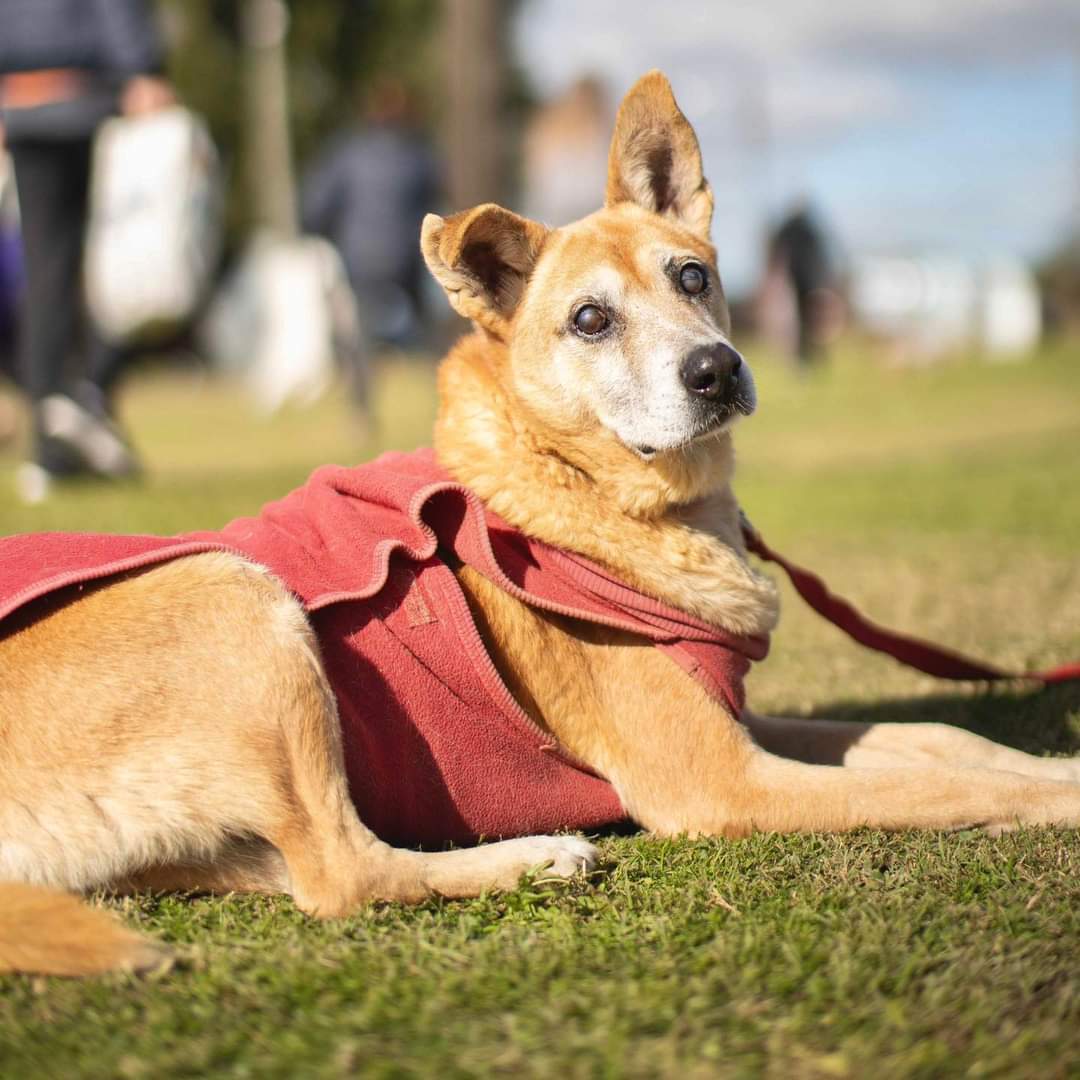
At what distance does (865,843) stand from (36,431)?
6.54 m

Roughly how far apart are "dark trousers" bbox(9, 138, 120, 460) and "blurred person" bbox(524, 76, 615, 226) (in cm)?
1592

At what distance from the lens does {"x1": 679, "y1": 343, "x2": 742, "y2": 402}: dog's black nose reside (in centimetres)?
338

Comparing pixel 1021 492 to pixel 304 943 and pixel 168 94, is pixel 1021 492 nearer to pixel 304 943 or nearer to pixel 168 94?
pixel 168 94

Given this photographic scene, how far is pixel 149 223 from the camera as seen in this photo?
314 inches

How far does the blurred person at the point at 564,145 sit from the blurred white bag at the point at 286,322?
546cm

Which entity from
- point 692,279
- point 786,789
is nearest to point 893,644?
point 786,789

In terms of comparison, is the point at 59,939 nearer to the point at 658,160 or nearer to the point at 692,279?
the point at 692,279

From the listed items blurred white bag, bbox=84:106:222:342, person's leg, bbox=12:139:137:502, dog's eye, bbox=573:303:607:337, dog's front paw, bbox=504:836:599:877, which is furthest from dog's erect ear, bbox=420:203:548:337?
blurred white bag, bbox=84:106:222:342

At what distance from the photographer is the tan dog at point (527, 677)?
2697mm

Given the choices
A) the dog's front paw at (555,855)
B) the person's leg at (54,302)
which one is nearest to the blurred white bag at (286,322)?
the person's leg at (54,302)

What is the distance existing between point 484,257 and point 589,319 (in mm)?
357

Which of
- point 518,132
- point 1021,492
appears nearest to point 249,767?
point 1021,492

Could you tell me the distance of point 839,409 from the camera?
17.0 m

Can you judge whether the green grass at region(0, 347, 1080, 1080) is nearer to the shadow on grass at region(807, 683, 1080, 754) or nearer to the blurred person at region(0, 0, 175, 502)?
the shadow on grass at region(807, 683, 1080, 754)
